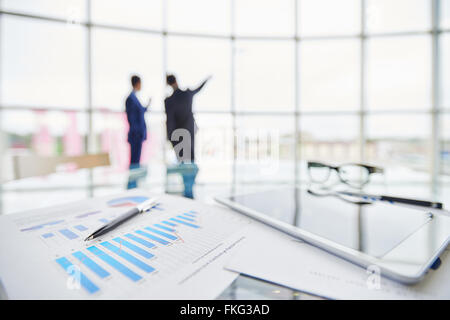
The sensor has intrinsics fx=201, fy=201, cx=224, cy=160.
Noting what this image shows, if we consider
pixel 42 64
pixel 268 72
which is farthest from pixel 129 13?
pixel 268 72

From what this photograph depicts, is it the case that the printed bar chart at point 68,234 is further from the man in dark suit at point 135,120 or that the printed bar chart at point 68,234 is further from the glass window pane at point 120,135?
the glass window pane at point 120,135

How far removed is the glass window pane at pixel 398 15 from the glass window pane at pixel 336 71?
1.32ft

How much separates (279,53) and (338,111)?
51.0 inches

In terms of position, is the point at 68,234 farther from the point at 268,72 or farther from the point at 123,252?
the point at 268,72

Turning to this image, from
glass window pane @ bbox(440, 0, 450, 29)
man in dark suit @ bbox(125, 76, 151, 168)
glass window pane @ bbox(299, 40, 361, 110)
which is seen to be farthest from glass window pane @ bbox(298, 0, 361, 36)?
man in dark suit @ bbox(125, 76, 151, 168)

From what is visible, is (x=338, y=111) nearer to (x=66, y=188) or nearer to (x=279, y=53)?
(x=279, y=53)

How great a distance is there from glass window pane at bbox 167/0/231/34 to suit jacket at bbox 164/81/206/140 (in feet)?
5.28

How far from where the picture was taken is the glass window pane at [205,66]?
9.84 ft

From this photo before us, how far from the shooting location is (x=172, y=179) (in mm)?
919

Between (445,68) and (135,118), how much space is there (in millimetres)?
4298

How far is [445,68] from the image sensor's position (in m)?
2.88

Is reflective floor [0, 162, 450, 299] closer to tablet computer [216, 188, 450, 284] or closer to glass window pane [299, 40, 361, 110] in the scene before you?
tablet computer [216, 188, 450, 284]

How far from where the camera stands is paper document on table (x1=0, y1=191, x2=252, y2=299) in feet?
0.62
